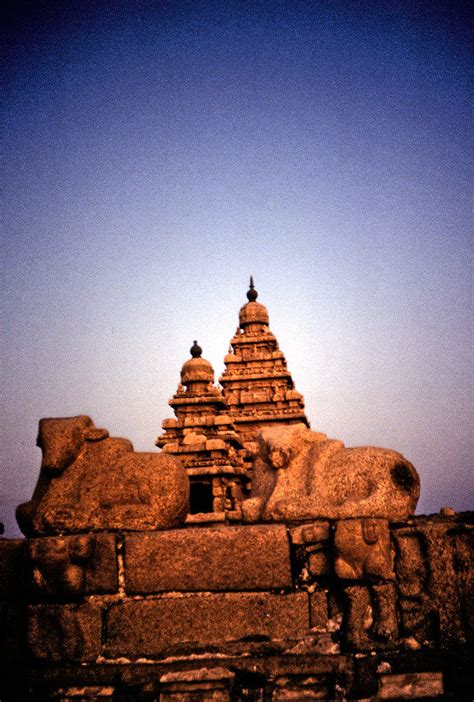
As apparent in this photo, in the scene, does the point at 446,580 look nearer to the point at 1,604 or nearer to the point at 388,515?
the point at 388,515

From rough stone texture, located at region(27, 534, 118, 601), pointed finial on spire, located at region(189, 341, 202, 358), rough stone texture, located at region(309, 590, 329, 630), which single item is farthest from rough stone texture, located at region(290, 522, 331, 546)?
pointed finial on spire, located at region(189, 341, 202, 358)

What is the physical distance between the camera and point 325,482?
5.51 metres

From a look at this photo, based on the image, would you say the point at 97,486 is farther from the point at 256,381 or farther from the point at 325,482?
the point at 256,381

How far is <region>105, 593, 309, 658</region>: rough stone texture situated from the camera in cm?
495

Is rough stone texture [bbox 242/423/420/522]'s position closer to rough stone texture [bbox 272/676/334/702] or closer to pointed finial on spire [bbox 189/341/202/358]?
rough stone texture [bbox 272/676/334/702]

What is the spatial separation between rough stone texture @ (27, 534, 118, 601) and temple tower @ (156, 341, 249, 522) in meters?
14.7

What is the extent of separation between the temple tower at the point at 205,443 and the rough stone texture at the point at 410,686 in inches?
598

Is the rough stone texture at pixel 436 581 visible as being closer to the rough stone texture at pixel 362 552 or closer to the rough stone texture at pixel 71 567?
the rough stone texture at pixel 362 552

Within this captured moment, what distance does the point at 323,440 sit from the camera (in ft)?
19.9

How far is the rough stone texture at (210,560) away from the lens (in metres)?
5.02

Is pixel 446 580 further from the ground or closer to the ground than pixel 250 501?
closer to the ground

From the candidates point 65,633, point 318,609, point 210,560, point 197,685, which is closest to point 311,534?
point 318,609

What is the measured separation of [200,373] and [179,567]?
21585mm

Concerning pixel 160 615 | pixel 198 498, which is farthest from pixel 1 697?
pixel 198 498
